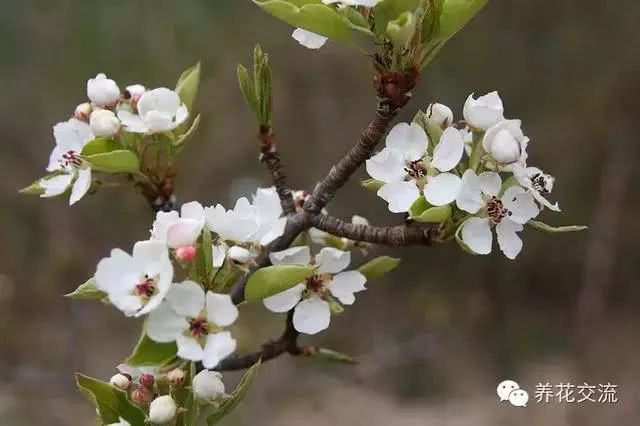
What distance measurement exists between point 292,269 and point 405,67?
19 centimetres

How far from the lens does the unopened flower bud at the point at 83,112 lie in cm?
71

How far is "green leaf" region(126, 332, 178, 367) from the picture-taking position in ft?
1.63

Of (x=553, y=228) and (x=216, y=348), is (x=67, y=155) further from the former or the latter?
(x=553, y=228)

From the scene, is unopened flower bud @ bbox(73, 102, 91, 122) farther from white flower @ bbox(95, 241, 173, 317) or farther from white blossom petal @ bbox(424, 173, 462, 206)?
white blossom petal @ bbox(424, 173, 462, 206)

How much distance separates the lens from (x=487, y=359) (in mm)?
3547

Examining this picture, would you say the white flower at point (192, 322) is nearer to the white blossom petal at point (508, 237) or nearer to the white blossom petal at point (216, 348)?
the white blossom petal at point (216, 348)

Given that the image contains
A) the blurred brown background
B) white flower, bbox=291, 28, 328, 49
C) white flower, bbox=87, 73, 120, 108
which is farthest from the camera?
the blurred brown background

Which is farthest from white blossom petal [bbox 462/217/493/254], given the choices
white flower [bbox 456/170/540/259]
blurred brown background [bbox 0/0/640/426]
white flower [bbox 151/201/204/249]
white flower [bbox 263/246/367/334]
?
blurred brown background [bbox 0/0/640/426]

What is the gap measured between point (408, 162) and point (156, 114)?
0.85 ft

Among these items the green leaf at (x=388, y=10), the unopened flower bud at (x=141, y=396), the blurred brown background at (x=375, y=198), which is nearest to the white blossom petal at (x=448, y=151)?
the green leaf at (x=388, y=10)

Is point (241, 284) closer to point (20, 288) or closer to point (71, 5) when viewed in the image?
point (71, 5)

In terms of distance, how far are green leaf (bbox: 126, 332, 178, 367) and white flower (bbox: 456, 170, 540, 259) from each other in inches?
10.0

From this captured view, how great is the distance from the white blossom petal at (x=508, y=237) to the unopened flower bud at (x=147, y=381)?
0.32 m

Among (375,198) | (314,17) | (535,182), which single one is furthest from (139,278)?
(375,198)
